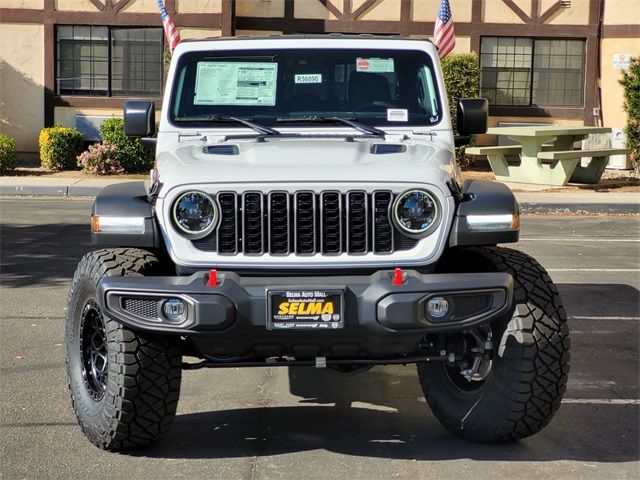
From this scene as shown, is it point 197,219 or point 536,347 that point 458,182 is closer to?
→ point 536,347

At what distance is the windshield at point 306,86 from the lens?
6.50 meters

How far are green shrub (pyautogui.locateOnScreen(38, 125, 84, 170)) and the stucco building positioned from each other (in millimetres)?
1063

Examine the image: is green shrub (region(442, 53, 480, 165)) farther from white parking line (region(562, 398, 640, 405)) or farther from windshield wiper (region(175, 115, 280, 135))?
windshield wiper (region(175, 115, 280, 135))

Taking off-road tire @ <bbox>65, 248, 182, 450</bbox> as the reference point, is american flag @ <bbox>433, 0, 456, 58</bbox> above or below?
above

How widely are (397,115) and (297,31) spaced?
1816 centimetres

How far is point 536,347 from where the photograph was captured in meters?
5.29

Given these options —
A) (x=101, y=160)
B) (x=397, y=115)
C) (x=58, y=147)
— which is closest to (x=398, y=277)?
(x=397, y=115)

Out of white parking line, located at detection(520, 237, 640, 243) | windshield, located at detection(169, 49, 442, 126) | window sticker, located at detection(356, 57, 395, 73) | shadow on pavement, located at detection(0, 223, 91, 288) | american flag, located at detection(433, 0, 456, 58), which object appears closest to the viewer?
windshield, located at detection(169, 49, 442, 126)

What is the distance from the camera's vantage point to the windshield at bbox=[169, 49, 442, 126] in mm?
6496

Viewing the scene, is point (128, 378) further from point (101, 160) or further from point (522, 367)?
point (101, 160)

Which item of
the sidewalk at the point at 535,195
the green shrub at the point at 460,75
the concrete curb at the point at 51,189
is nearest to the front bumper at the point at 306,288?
the sidewalk at the point at 535,195

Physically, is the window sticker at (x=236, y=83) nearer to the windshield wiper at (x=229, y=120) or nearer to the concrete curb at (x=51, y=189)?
the windshield wiper at (x=229, y=120)

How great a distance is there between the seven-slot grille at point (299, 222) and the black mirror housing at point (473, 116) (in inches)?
70.4

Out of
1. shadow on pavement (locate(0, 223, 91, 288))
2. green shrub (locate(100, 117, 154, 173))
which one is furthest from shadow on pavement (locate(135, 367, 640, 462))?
green shrub (locate(100, 117, 154, 173))
